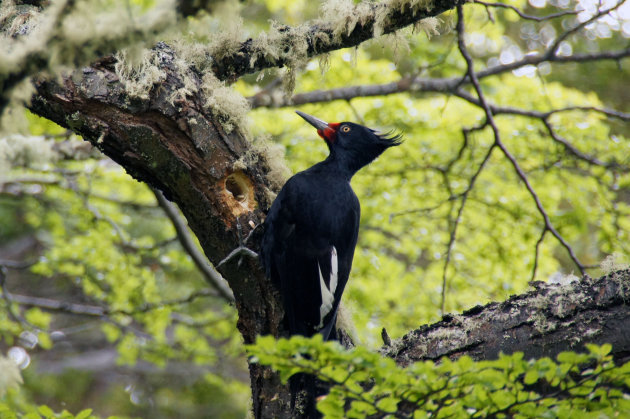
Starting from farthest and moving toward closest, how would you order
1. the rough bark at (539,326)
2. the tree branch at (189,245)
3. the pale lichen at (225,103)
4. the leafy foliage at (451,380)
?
the tree branch at (189,245)
the pale lichen at (225,103)
the rough bark at (539,326)
the leafy foliage at (451,380)

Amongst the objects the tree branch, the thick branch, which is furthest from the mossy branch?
the thick branch

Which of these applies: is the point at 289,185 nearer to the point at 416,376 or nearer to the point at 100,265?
the point at 416,376

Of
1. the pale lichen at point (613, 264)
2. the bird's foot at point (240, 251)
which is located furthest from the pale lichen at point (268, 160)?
the pale lichen at point (613, 264)

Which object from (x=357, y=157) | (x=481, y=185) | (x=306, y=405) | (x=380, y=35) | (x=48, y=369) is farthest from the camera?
(x=48, y=369)

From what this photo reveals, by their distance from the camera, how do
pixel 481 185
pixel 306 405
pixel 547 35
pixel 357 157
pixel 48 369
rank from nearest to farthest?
A: pixel 306 405 < pixel 357 157 < pixel 481 185 < pixel 48 369 < pixel 547 35

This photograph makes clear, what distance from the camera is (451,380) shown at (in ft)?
5.30

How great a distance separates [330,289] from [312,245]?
0.25 metres

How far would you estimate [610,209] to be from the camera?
13.4ft

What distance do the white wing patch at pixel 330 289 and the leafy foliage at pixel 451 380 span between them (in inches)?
40.2

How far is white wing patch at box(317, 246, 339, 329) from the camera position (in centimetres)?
274

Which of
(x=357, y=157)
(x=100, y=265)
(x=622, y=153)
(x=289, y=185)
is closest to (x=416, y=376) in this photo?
(x=289, y=185)

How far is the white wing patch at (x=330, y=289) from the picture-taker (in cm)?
274

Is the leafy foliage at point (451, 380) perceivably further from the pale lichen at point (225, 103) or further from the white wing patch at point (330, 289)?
Answer: the pale lichen at point (225, 103)

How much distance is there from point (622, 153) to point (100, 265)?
4.43m
